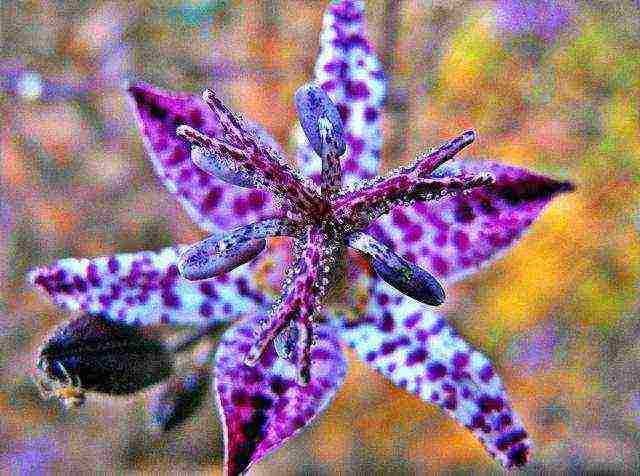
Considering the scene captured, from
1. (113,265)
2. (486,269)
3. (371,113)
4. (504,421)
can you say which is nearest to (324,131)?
(371,113)

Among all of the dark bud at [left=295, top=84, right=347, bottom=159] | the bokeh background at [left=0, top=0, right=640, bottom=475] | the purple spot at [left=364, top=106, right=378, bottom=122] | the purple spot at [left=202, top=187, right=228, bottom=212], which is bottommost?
the bokeh background at [left=0, top=0, right=640, bottom=475]

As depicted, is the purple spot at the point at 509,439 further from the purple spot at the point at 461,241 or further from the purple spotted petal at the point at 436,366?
the purple spot at the point at 461,241

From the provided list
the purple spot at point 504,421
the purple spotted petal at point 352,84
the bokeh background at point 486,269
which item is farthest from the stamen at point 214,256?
the bokeh background at point 486,269

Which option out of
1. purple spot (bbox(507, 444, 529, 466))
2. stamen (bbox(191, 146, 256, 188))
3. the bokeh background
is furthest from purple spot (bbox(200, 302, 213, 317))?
the bokeh background

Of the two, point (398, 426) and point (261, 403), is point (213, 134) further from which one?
point (398, 426)

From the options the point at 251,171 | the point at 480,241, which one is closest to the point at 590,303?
the point at 480,241

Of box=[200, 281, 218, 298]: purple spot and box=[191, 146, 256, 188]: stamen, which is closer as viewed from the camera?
box=[191, 146, 256, 188]: stamen

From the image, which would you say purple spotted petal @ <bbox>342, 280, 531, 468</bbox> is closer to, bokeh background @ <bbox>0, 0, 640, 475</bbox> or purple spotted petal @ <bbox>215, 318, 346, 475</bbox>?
purple spotted petal @ <bbox>215, 318, 346, 475</bbox>
